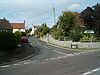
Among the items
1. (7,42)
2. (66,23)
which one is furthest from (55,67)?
(66,23)

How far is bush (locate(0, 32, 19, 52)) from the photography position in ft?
105

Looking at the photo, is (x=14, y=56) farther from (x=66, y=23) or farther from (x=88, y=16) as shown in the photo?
(x=66, y=23)

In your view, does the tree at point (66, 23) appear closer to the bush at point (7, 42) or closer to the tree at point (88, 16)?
the tree at point (88, 16)

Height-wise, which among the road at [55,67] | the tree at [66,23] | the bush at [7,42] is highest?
the tree at [66,23]

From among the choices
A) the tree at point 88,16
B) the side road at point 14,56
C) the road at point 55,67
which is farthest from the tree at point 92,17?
the road at point 55,67

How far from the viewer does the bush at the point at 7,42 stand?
105 feet

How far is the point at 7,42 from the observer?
109ft

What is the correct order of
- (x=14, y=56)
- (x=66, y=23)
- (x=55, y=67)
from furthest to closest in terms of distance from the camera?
(x=66, y=23) < (x=14, y=56) < (x=55, y=67)

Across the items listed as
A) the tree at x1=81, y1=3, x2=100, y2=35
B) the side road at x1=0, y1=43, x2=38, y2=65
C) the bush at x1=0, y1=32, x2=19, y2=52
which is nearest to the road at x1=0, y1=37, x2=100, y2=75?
the side road at x1=0, y1=43, x2=38, y2=65

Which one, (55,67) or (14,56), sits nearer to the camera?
(55,67)

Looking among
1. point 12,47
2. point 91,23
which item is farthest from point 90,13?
point 12,47

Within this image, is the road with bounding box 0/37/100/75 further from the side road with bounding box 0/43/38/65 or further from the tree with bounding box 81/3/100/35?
the tree with bounding box 81/3/100/35

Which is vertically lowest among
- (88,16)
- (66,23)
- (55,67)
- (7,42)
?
(55,67)

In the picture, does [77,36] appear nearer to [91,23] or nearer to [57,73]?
[91,23]
